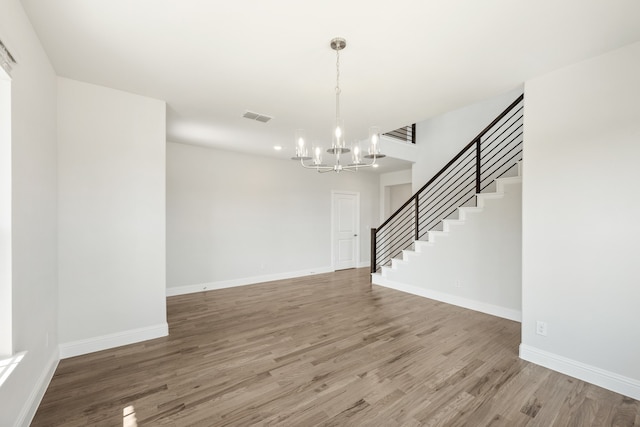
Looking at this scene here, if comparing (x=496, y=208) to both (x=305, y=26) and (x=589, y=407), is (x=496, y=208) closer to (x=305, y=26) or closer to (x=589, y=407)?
(x=589, y=407)

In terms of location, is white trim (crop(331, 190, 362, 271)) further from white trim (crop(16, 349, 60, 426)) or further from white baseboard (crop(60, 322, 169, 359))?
white trim (crop(16, 349, 60, 426))

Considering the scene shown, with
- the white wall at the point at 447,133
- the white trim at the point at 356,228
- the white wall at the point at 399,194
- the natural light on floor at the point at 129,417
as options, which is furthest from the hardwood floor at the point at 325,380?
the white wall at the point at 399,194

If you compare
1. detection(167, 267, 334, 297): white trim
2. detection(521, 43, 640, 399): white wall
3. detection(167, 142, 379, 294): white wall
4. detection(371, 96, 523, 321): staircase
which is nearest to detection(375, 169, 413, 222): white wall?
detection(167, 142, 379, 294): white wall

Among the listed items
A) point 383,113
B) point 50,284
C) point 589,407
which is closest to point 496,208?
point 383,113

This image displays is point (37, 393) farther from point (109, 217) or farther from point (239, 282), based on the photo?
point (239, 282)

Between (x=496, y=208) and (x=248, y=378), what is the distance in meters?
3.84

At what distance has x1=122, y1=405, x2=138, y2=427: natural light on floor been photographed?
5.98 ft

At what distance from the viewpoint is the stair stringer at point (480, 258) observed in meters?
3.71

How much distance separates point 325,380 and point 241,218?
392 centimetres

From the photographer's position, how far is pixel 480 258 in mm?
4078

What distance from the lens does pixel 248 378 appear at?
2354mm

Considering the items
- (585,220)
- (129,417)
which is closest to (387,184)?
(585,220)

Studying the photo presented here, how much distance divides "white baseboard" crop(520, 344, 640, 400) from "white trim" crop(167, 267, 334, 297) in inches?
175

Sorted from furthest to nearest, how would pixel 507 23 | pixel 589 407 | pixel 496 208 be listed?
pixel 496 208, pixel 589 407, pixel 507 23
